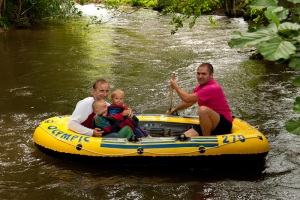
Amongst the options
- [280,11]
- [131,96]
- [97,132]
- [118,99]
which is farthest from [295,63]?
[131,96]

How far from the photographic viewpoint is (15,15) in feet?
65.3

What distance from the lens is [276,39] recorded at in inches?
57.3

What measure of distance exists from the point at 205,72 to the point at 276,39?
3.68m

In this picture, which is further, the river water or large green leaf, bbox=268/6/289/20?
the river water

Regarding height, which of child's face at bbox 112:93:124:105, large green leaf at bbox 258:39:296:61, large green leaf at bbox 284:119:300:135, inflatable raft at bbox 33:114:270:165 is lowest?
inflatable raft at bbox 33:114:270:165

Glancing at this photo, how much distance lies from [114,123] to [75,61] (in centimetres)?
781

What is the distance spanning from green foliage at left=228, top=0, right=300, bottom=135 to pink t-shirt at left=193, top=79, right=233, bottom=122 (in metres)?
3.47

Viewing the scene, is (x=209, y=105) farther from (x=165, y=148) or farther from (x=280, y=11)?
(x=280, y=11)

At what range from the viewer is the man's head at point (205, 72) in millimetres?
5109

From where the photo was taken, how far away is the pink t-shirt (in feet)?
16.9

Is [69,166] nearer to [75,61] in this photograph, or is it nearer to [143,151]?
[143,151]

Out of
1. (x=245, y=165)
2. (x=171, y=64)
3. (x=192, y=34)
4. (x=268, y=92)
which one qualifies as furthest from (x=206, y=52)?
(x=245, y=165)

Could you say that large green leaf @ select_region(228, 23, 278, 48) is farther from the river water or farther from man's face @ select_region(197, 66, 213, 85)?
man's face @ select_region(197, 66, 213, 85)

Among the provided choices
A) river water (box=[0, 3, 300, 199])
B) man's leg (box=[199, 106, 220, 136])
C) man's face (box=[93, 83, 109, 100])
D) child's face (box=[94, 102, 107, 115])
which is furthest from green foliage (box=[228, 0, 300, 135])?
child's face (box=[94, 102, 107, 115])
